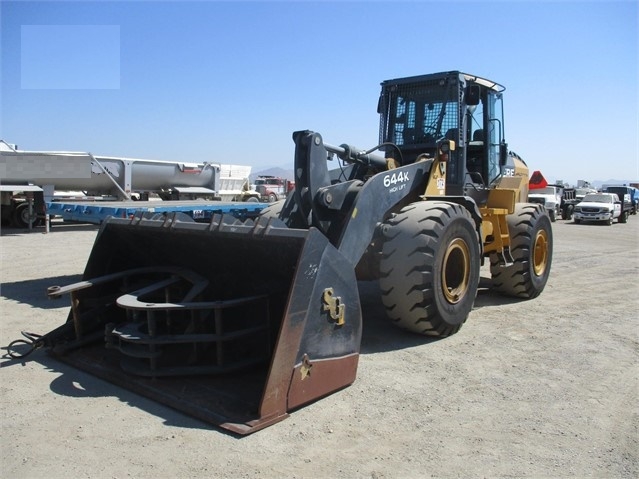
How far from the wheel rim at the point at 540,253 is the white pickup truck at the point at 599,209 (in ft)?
69.1

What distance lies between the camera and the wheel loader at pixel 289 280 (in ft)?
12.1

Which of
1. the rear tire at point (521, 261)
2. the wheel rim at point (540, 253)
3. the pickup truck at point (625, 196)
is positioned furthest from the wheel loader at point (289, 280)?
the pickup truck at point (625, 196)

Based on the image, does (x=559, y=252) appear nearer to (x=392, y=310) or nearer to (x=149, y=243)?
(x=392, y=310)

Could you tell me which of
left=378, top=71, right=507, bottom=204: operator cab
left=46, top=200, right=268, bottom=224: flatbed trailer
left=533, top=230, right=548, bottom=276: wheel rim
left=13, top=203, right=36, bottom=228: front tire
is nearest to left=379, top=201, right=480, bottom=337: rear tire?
left=378, top=71, right=507, bottom=204: operator cab

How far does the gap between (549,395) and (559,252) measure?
34.8 feet

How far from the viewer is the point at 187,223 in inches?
176

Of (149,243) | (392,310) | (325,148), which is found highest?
(325,148)

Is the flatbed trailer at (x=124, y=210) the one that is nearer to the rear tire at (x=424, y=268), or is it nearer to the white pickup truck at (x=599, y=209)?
the rear tire at (x=424, y=268)

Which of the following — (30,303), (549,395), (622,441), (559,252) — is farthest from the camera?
(559,252)

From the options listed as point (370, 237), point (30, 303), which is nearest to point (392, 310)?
point (370, 237)

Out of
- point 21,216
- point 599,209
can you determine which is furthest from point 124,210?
point 599,209

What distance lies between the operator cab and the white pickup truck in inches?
865

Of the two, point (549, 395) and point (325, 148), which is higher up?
point (325, 148)

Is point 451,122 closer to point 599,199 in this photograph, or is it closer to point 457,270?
point 457,270
